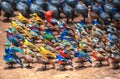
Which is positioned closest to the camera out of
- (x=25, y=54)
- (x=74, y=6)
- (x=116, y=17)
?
(x=25, y=54)

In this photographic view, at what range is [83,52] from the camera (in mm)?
12484

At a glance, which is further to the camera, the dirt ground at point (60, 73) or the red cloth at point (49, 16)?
the red cloth at point (49, 16)

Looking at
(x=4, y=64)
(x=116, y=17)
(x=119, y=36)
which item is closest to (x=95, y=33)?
(x=119, y=36)

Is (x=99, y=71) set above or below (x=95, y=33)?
below

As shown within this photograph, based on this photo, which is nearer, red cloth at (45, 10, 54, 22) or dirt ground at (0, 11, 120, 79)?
dirt ground at (0, 11, 120, 79)

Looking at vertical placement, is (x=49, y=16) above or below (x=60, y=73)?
above

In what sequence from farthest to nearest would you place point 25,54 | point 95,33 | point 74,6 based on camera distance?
point 74,6
point 95,33
point 25,54

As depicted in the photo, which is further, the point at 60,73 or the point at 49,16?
the point at 49,16

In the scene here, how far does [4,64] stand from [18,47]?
817 millimetres

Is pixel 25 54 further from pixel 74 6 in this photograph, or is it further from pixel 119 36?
pixel 74 6

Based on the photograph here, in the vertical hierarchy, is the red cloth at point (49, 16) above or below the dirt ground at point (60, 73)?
above

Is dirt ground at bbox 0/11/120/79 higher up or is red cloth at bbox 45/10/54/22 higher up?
red cloth at bbox 45/10/54/22

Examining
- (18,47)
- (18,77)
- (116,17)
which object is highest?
(116,17)

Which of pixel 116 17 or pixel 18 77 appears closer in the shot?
pixel 18 77
